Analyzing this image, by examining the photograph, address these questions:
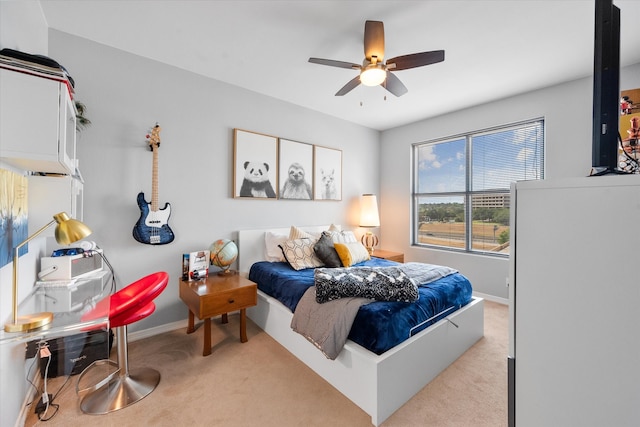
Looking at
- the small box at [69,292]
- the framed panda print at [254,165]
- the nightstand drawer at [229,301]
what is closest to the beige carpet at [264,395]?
the nightstand drawer at [229,301]

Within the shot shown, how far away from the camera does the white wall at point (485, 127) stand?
2.91 metres

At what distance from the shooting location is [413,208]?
14.8 feet

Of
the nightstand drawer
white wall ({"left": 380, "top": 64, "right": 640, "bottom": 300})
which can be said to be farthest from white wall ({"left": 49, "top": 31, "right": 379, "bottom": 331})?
white wall ({"left": 380, "top": 64, "right": 640, "bottom": 300})

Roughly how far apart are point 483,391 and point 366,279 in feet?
3.62

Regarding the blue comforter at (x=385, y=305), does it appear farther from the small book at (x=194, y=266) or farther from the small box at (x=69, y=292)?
the small box at (x=69, y=292)

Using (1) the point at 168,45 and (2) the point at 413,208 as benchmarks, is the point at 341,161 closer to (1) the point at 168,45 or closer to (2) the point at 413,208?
(2) the point at 413,208

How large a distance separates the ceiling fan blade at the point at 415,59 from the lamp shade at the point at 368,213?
94.7 inches

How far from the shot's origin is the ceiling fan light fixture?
2080mm

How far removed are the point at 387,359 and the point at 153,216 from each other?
94.7 inches

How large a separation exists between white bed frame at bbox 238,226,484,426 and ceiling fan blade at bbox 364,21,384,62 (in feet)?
6.94

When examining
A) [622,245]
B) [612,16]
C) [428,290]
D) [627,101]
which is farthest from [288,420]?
[627,101]

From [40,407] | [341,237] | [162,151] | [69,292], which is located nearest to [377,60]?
[341,237]

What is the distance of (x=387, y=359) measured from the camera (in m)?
1.59

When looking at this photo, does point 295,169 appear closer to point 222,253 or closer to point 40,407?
point 222,253
